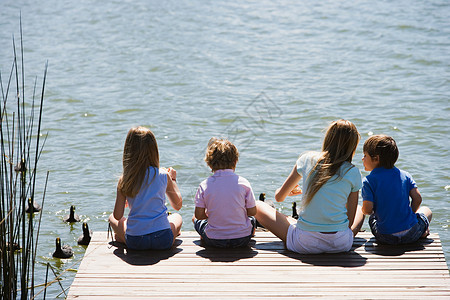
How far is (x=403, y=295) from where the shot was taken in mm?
3926

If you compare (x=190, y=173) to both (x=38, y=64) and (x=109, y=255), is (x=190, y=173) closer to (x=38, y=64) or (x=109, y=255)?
(x=109, y=255)

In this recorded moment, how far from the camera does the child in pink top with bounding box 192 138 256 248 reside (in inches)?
182

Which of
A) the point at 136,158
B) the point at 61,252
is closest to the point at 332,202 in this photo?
the point at 136,158

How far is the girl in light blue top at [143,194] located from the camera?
15.0 feet

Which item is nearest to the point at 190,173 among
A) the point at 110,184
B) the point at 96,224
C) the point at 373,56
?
the point at 110,184

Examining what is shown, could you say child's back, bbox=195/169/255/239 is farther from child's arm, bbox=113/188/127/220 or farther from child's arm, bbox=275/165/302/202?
child's arm, bbox=113/188/127/220

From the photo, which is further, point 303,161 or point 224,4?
point 224,4

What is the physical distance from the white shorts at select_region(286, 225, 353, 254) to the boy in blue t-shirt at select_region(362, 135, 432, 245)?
0.90 ft

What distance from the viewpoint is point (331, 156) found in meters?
4.51

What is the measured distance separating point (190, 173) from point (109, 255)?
365 cm

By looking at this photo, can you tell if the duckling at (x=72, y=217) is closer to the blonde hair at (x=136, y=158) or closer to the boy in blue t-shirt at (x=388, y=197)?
the blonde hair at (x=136, y=158)

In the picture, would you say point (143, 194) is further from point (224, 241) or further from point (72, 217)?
point (72, 217)

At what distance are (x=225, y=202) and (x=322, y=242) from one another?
0.74 metres

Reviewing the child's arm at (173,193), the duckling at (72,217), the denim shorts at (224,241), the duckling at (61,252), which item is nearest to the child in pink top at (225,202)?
the denim shorts at (224,241)
